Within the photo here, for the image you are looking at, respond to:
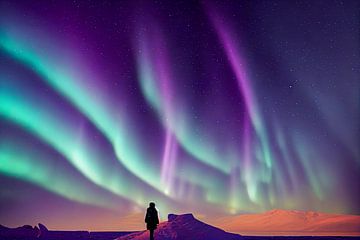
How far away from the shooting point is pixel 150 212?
59.8 feet
